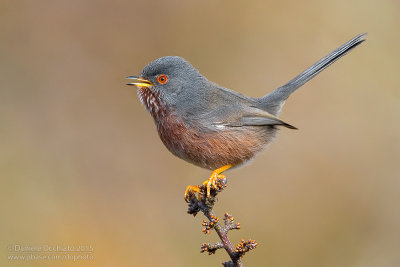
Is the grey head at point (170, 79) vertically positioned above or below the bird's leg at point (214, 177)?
above

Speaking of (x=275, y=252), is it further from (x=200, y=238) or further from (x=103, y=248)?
(x=103, y=248)

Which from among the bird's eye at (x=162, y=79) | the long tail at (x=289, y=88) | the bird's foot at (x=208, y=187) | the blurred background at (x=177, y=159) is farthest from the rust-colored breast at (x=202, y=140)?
the blurred background at (x=177, y=159)

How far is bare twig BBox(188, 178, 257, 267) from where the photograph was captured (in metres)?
3.36

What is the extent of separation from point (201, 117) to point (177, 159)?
8.04ft

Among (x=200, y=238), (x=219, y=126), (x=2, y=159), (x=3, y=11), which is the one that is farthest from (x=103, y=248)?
(x=3, y=11)

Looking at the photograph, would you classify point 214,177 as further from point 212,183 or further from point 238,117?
point 238,117

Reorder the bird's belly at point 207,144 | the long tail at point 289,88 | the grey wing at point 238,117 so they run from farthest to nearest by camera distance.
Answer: the long tail at point 289,88 → the grey wing at point 238,117 → the bird's belly at point 207,144

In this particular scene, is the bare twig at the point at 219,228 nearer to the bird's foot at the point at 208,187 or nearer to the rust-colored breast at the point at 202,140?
the bird's foot at the point at 208,187

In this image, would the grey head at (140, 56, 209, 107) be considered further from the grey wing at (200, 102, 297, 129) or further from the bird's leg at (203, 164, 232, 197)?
the bird's leg at (203, 164, 232, 197)

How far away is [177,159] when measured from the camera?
303 inches

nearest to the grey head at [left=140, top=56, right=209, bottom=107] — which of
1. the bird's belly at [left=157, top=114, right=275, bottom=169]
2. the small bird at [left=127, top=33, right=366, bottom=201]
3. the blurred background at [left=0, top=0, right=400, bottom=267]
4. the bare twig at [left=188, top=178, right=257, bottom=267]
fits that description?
the small bird at [left=127, top=33, right=366, bottom=201]

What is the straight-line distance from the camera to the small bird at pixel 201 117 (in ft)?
17.2

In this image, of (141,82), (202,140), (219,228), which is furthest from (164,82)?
(219,228)

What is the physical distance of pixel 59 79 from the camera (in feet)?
26.1
